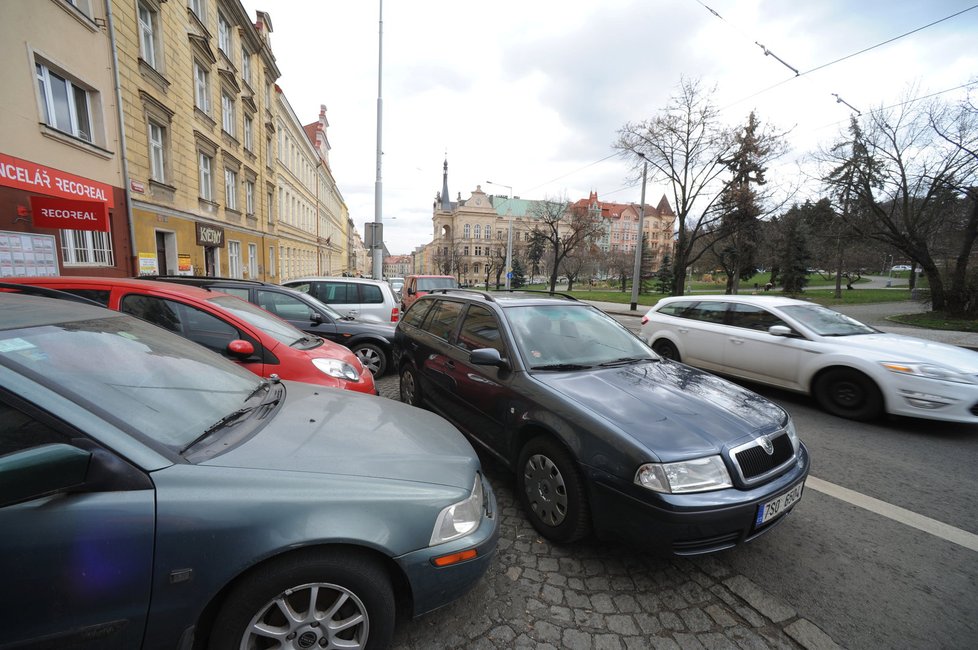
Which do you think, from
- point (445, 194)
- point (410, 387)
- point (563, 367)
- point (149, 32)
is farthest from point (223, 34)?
point (445, 194)

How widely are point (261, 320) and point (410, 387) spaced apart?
1.75 m

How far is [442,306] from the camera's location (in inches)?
180

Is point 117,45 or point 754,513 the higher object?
point 117,45

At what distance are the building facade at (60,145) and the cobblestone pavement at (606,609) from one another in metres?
10.2

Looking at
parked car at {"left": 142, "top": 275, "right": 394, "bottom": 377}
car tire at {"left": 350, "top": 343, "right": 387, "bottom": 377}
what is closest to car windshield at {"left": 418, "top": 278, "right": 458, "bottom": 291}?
A: parked car at {"left": 142, "top": 275, "right": 394, "bottom": 377}

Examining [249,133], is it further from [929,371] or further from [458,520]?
[929,371]

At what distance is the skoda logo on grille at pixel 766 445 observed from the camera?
2381 millimetres

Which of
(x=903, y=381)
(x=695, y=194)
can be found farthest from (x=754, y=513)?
(x=695, y=194)

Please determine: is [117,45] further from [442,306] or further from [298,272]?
[298,272]

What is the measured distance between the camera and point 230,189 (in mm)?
18141

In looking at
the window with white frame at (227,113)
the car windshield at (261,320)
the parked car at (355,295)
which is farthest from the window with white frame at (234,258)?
the car windshield at (261,320)

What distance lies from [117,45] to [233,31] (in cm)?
1018

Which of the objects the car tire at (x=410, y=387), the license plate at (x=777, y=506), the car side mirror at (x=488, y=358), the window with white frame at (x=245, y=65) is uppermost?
the window with white frame at (x=245, y=65)

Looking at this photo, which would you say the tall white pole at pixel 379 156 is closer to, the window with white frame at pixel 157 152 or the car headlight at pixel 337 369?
the window with white frame at pixel 157 152
